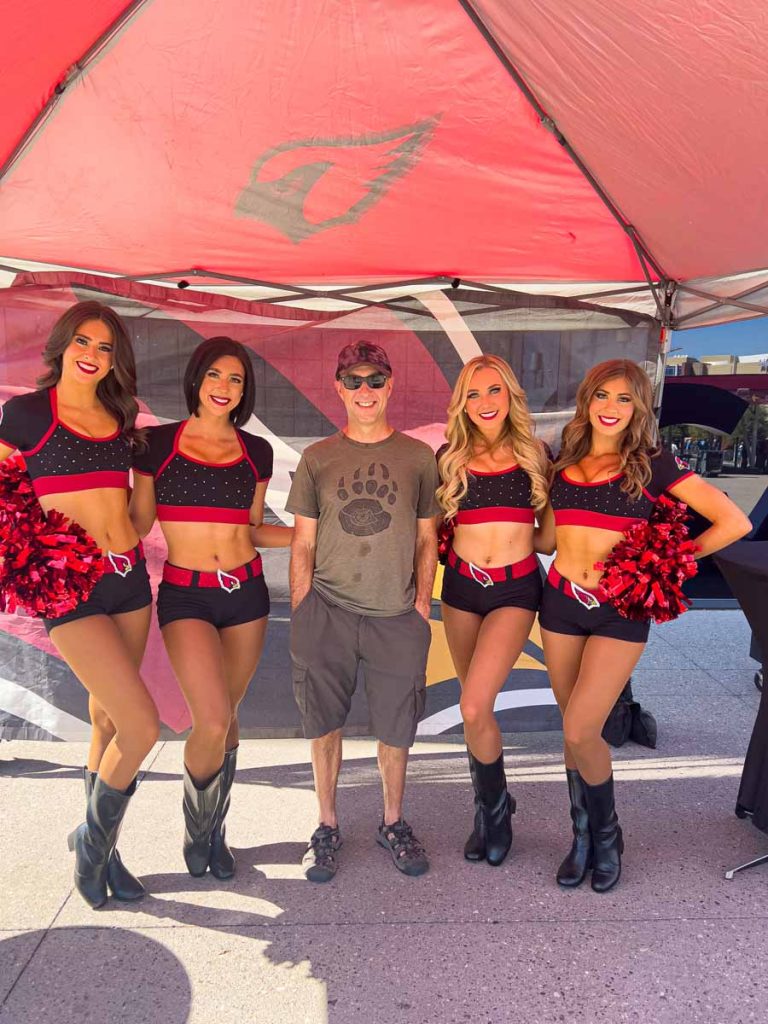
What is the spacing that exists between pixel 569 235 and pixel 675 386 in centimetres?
450

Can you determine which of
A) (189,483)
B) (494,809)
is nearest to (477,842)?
(494,809)

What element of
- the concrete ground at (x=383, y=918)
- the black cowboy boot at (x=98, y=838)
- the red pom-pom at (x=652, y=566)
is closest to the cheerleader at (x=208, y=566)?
the black cowboy boot at (x=98, y=838)

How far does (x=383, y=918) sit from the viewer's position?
2.57 meters

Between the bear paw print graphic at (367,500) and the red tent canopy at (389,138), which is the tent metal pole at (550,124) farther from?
the bear paw print graphic at (367,500)

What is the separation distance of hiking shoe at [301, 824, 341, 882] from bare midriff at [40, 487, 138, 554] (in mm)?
1371

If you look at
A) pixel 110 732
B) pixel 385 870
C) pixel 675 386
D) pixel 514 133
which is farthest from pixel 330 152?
pixel 675 386

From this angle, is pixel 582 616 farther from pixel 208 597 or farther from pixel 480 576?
pixel 208 597

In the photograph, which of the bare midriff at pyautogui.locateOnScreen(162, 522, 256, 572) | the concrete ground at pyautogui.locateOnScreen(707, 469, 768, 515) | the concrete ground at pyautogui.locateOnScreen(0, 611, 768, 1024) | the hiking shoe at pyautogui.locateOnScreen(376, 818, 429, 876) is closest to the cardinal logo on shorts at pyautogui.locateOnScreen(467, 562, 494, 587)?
the bare midriff at pyautogui.locateOnScreen(162, 522, 256, 572)

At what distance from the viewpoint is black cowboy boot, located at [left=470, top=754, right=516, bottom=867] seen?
9.33ft

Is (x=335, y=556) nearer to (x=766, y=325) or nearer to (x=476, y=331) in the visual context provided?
(x=476, y=331)

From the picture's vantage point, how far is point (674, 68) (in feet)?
7.01

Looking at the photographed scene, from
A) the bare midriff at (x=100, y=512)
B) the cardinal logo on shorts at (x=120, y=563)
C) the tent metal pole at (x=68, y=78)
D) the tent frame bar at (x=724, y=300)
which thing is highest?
the tent metal pole at (x=68, y=78)

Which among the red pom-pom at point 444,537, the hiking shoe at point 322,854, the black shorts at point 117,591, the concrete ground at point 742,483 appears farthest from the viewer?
the concrete ground at point 742,483

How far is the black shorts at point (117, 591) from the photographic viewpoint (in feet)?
8.14
